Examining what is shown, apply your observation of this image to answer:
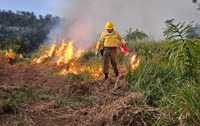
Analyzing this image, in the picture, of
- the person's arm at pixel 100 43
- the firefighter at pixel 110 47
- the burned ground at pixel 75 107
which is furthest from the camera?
the person's arm at pixel 100 43

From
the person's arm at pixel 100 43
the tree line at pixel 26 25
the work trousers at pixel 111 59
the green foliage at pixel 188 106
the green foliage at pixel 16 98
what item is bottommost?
the green foliage at pixel 188 106

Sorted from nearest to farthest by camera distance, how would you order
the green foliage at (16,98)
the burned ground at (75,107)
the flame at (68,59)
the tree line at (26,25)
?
the burned ground at (75,107), the green foliage at (16,98), the flame at (68,59), the tree line at (26,25)

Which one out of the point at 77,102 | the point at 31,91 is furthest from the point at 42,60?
the point at 77,102

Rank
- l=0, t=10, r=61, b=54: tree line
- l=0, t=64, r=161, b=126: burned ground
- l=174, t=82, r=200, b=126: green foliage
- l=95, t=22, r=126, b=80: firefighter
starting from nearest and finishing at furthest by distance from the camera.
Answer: l=174, t=82, r=200, b=126: green foliage
l=0, t=64, r=161, b=126: burned ground
l=95, t=22, r=126, b=80: firefighter
l=0, t=10, r=61, b=54: tree line

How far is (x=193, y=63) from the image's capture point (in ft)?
19.5

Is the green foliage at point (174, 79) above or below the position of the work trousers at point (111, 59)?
below

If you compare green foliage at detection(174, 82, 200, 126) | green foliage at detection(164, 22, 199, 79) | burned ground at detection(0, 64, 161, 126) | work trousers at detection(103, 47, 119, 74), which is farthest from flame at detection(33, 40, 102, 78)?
green foliage at detection(174, 82, 200, 126)

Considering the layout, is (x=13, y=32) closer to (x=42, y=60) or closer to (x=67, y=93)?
(x=42, y=60)

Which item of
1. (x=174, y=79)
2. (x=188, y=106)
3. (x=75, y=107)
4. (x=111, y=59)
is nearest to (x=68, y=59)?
(x=111, y=59)

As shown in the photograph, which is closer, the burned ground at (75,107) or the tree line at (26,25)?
the burned ground at (75,107)

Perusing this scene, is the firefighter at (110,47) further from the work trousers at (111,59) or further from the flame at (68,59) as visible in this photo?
the flame at (68,59)

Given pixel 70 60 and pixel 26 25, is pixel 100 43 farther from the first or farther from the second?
pixel 26 25

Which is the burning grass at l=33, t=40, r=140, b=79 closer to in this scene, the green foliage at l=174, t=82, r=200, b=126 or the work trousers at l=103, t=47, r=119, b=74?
the work trousers at l=103, t=47, r=119, b=74

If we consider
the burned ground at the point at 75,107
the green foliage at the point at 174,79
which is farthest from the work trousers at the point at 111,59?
the green foliage at the point at 174,79
